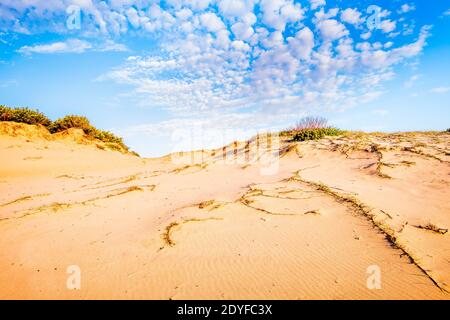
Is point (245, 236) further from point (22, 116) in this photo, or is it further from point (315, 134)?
point (22, 116)

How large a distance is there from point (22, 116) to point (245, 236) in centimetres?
1358

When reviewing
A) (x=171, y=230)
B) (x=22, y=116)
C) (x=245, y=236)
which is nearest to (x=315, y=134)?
(x=245, y=236)

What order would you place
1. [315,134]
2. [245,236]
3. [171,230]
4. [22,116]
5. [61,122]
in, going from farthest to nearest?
[61,122] → [22,116] → [315,134] → [171,230] → [245,236]

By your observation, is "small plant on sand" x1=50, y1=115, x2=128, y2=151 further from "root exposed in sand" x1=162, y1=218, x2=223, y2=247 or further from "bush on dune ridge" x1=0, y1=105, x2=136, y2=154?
"root exposed in sand" x1=162, y1=218, x2=223, y2=247

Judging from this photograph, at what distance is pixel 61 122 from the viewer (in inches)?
539

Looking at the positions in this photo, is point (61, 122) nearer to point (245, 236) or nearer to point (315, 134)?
point (315, 134)

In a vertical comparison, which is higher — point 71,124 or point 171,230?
point 71,124

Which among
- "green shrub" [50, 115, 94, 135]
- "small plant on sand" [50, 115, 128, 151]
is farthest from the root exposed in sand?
"green shrub" [50, 115, 94, 135]

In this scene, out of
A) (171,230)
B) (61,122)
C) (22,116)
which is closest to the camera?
(171,230)

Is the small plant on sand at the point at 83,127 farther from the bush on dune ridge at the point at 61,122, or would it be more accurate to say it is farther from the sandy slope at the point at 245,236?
the sandy slope at the point at 245,236

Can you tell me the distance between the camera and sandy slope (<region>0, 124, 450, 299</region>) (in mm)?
2258

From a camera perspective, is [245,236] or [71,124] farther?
[71,124]

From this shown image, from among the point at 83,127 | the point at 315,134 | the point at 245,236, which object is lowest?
the point at 245,236

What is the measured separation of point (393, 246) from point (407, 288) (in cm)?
61
